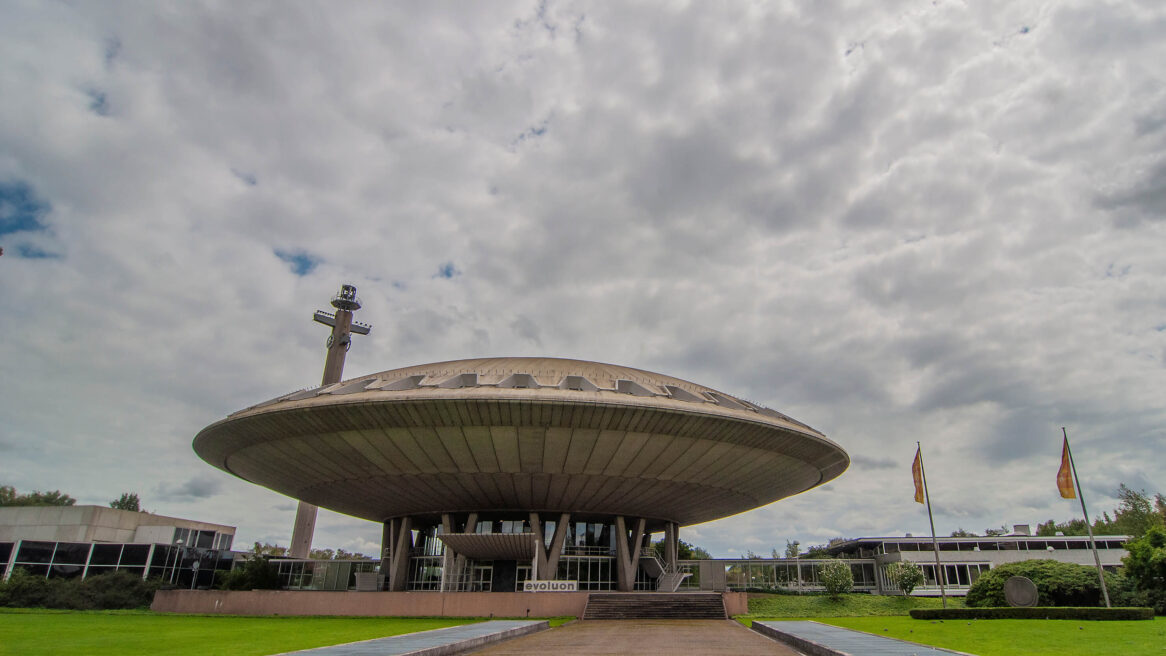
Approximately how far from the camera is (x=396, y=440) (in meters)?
27.2

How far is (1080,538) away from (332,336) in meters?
75.0

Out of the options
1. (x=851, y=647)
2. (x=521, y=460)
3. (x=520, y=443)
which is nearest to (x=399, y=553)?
(x=521, y=460)

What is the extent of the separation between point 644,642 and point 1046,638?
9.74 meters

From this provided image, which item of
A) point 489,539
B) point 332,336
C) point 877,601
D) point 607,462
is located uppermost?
point 332,336

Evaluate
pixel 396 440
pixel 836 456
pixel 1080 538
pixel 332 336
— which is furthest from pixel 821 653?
pixel 332 336

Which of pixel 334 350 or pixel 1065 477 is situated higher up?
pixel 334 350

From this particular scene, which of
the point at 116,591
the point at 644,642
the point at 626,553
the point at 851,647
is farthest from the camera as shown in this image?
the point at 626,553

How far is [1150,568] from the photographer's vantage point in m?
27.0

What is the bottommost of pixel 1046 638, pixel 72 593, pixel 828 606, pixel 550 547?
pixel 72 593

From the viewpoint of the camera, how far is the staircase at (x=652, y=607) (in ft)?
83.9

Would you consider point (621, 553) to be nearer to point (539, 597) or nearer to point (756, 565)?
point (539, 597)

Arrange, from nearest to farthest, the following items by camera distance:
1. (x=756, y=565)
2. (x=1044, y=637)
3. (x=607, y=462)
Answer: (x=1044, y=637)
(x=607, y=462)
(x=756, y=565)

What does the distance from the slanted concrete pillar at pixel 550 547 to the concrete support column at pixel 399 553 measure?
8.32 m

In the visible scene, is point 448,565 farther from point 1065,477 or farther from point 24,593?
point 1065,477
